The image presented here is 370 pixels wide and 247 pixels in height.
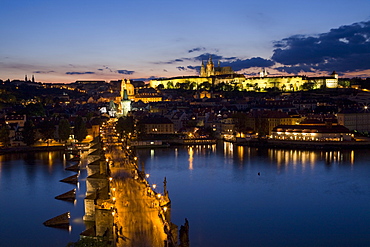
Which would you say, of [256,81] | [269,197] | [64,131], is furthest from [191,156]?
[256,81]

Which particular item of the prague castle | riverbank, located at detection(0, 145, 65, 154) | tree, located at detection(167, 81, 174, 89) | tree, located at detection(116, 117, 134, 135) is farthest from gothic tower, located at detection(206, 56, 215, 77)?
riverbank, located at detection(0, 145, 65, 154)

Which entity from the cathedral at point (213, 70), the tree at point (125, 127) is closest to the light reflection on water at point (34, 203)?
the tree at point (125, 127)

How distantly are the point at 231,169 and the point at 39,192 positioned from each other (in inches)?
239

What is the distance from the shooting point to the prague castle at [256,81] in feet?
159

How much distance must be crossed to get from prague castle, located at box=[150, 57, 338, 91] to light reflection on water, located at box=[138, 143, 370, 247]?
31.4 meters

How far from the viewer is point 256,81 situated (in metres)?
52.0

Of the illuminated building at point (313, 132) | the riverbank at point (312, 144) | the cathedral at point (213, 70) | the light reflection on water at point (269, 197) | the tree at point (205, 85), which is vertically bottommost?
the light reflection on water at point (269, 197)

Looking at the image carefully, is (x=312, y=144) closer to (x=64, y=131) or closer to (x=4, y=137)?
(x=64, y=131)

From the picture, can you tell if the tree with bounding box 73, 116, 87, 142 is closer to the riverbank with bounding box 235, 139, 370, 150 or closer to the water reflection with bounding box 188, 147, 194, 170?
the water reflection with bounding box 188, 147, 194, 170

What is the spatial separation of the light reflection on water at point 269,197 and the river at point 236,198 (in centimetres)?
2

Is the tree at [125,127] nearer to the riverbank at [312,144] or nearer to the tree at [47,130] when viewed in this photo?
the tree at [47,130]

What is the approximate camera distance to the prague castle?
159 ft

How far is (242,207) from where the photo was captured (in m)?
9.79

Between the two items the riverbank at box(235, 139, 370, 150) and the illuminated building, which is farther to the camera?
the illuminated building
